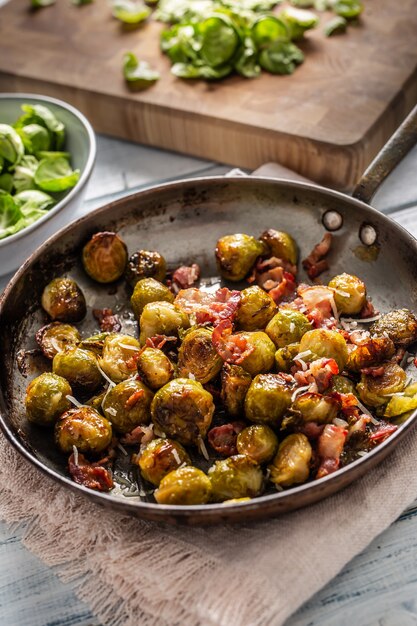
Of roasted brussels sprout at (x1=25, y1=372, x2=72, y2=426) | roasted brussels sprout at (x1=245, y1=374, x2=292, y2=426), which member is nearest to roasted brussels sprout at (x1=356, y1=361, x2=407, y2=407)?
roasted brussels sprout at (x1=245, y1=374, x2=292, y2=426)

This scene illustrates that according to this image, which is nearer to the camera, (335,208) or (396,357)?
(396,357)

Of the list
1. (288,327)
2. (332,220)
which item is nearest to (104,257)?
(288,327)

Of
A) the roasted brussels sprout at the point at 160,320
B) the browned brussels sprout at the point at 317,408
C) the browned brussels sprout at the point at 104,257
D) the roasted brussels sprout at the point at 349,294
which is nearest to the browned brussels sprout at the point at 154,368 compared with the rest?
the roasted brussels sprout at the point at 160,320

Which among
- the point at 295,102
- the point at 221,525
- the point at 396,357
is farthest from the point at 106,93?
the point at 221,525

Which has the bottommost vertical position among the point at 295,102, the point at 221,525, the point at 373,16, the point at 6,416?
the point at 6,416

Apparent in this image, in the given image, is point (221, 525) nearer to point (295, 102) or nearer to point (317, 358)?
point (317, 358)

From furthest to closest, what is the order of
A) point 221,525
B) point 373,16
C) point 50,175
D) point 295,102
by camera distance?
point 373,16 < point 295,102 < point 50,175 < point 221,525

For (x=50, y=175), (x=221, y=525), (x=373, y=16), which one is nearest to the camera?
(x=221, y=525)
